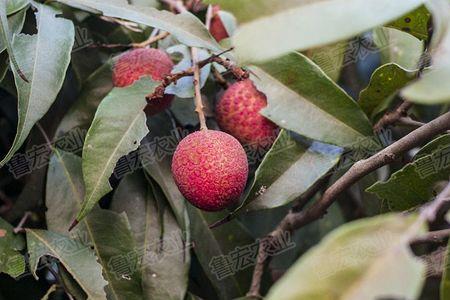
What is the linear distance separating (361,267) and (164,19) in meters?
0.44

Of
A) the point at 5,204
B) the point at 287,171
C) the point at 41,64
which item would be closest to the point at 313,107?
the point at 287,171

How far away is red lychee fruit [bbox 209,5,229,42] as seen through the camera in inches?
39.6

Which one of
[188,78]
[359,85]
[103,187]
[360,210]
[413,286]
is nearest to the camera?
[413,286]

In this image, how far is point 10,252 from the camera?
78 centimetres

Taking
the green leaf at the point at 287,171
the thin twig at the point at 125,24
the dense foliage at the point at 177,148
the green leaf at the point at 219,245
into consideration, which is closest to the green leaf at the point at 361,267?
the dense foliage at the point at 177,148

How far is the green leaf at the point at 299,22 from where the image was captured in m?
0.46

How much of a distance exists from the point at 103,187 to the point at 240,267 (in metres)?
0.26

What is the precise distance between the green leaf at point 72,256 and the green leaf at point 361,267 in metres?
0.35

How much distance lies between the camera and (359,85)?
1281mm

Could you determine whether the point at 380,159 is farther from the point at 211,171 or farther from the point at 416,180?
the point at 211,171

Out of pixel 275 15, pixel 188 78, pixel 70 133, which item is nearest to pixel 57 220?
pixel 70 133

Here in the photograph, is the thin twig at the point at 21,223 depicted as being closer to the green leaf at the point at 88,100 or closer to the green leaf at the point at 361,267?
the green leaf at the point at 88,100

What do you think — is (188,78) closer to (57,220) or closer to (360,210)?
(57,220)

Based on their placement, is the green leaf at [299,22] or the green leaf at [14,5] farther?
the green leaf at [14,5]
